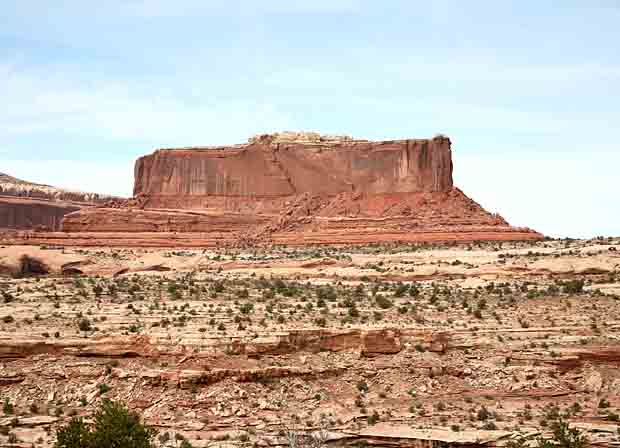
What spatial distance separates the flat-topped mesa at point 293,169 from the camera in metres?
58.0

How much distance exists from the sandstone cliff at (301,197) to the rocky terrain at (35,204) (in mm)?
24190

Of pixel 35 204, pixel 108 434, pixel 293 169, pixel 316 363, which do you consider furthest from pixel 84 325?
pixel 35 204

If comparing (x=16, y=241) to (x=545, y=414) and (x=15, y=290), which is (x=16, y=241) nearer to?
(x=15, y=290)

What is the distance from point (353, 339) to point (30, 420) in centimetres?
780

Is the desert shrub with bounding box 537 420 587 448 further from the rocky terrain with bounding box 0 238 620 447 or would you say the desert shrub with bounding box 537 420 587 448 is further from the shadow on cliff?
the shadow on cliff

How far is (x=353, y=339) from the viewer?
2694 centimetres

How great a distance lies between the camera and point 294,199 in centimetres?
5975

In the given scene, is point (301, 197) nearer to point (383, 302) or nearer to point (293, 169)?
point (293, 169)

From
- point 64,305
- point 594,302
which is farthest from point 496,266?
point 64,305

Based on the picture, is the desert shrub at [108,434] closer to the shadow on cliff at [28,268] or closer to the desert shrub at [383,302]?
the desert shrub at [383,302]

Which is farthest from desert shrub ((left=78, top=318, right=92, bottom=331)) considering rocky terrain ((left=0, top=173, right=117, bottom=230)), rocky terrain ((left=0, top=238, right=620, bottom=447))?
rocky terrain ((left=0, top=173, right=117, bottom=230))

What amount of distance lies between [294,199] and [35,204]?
39.5 meters

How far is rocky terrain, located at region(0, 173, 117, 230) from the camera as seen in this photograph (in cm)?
9038

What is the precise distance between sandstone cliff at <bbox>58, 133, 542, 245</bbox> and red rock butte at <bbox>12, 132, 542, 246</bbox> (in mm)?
54
